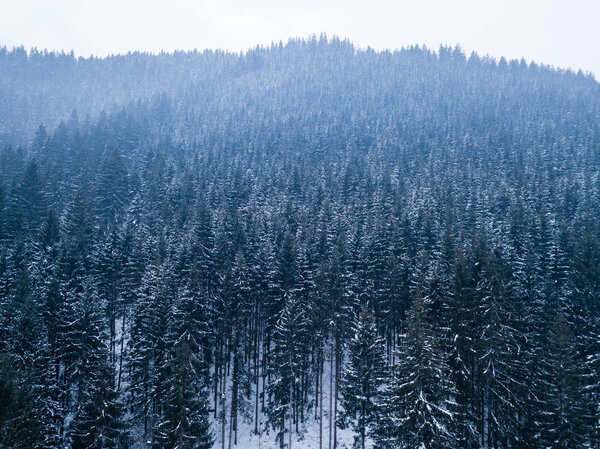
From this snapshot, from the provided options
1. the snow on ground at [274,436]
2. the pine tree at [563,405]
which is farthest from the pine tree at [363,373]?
the pine tree at [563,405]

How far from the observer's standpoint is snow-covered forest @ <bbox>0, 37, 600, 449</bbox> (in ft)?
82.3

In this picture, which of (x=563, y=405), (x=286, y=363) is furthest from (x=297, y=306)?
(x=563, y=405)

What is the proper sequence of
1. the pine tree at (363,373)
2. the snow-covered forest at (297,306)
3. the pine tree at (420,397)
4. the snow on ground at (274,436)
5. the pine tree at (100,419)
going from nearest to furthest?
the pine tree at (420,397)
the pine tree at (100,419)
the snow-covered forest at (297,306)
the pine tree at (363,373)
the snow on ground at (274,436)

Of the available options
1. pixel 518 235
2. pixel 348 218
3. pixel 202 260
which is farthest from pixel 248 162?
pixel 518 235

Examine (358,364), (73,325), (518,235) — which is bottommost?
(358,364)

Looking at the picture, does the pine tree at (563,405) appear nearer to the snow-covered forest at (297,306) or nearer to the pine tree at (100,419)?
the snow-covered forest at (297,306)

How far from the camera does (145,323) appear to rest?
34.4 meters

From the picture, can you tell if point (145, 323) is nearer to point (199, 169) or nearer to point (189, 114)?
point (199, 169)

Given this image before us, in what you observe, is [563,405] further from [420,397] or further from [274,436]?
[274,436]

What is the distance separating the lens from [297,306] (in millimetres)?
36406

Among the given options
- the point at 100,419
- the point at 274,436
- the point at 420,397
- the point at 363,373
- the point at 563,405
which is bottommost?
the point at 274,436

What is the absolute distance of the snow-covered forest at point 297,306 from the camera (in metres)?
25.1

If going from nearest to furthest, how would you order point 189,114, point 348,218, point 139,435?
point 139,435, point 348,218, point 189,114

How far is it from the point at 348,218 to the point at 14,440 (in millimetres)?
53753
